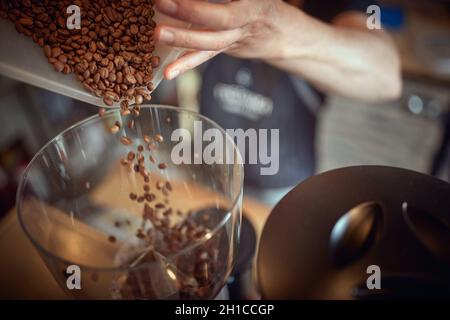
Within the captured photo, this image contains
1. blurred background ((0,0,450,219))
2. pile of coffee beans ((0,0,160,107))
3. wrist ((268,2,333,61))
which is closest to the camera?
pile of coffee beans ((0,0,160,107))

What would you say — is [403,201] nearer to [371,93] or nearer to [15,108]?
[371,93]

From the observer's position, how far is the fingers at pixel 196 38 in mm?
456

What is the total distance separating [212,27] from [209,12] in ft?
0.10

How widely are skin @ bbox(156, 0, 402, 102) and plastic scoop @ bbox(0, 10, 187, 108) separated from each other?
5 centimetres

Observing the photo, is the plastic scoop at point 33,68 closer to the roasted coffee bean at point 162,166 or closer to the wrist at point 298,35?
the roasted coffee bean at point 162,166

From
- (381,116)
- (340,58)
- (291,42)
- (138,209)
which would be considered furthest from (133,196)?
(381,116)

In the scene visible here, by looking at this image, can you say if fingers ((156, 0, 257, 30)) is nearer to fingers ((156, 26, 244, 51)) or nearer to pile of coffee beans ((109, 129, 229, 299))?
fingers ((156, 26, 244, 51))

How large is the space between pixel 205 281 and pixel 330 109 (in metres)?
1.22

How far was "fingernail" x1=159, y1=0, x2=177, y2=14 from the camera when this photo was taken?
0.45 m

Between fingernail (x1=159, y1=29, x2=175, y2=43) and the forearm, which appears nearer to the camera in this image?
fingernail (x1=159, y1=29, x2=175, y2=43)

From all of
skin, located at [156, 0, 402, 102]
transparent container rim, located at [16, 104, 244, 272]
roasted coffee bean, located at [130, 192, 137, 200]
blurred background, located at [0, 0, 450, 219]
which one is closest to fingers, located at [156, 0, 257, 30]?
skin, located at [156, 0, 402, 102]

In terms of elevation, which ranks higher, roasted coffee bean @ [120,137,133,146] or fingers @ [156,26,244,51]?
fingers @ [156,26,244,51]

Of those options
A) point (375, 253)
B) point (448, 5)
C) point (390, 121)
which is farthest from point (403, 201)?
point (448, 5)

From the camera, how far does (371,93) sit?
1.13 metres
